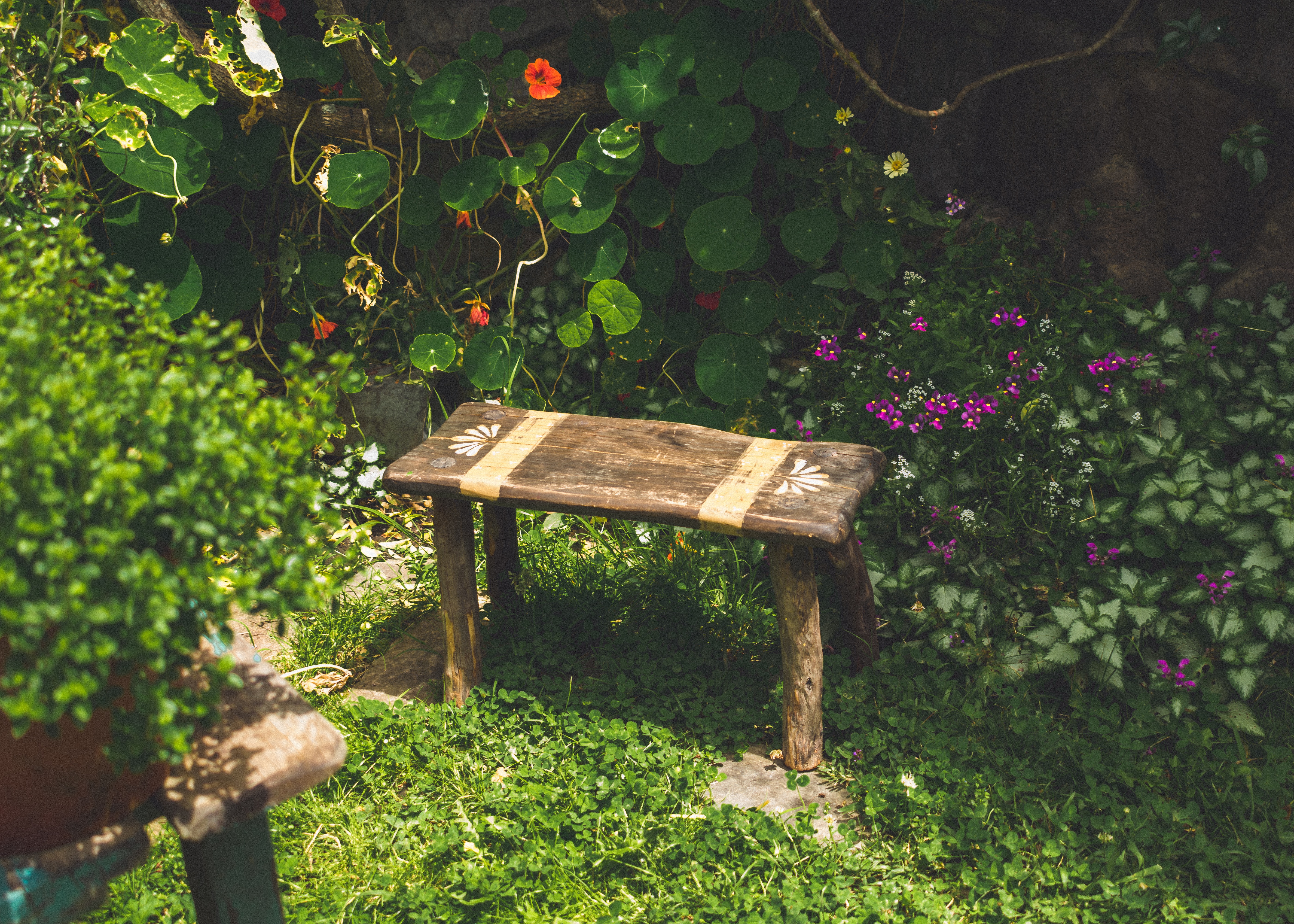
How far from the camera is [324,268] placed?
10.5 ft

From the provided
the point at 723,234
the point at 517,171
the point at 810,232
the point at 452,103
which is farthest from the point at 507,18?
the point at 810,232

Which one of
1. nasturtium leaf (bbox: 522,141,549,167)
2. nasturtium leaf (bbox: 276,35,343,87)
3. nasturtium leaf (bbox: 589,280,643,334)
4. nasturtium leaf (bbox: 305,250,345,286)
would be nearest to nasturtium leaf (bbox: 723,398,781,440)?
nasturtium leaf (bbox: 589,280,643,334)

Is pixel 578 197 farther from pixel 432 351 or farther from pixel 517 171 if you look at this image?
pixel 432 351

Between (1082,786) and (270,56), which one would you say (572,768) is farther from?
(270,56)

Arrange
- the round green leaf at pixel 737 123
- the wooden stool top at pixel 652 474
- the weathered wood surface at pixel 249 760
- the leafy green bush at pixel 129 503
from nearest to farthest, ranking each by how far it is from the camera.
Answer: the leafy green bush at pixel 129 503 → the weathered wood surface at pixel 249 760 → the wooden stool top at pixel 652 474 → the round green leaf at pixel 737 123

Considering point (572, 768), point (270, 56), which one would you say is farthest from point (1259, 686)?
point (270, 56)

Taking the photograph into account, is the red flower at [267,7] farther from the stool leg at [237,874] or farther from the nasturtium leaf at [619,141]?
the stool leg at [237,874]

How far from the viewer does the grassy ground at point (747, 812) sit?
5.77 ft

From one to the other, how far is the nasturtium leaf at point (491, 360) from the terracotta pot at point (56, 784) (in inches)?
82.4

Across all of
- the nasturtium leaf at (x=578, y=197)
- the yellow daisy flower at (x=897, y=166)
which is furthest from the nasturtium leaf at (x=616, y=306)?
the yellow daisy flower at (x=897, y=166)

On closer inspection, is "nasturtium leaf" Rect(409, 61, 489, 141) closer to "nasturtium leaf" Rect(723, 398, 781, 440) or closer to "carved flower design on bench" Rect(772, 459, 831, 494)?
"nasturtium leaf" Rect(723, 398, 781, 440)

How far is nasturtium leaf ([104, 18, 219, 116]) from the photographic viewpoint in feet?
8.30

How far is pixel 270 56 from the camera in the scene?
2857 mm

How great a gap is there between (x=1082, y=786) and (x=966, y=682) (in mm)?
350
